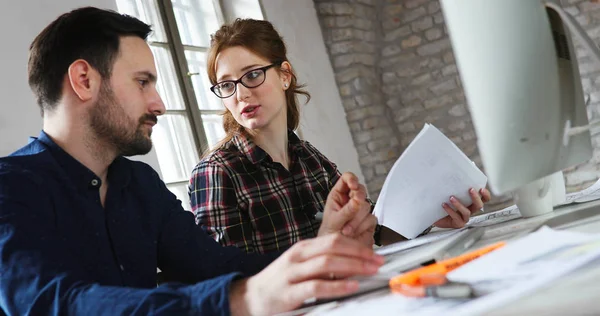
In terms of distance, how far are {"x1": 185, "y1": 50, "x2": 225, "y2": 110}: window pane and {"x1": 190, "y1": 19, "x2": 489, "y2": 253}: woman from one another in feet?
4.71

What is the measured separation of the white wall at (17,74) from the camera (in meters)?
2.45

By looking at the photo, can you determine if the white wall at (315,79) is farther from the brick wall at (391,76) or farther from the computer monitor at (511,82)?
the computer monitor at (511,82)

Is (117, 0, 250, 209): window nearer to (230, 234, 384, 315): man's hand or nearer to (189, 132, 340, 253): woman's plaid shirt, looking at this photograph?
(189, 132, 340, 253): woman's plaid shirt

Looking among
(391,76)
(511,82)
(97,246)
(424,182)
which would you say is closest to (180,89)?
(391,76)

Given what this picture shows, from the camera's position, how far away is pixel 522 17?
0.98 meters


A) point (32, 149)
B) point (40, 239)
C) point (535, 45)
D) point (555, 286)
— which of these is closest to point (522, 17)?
point (535, 45)

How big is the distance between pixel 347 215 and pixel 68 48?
65cm

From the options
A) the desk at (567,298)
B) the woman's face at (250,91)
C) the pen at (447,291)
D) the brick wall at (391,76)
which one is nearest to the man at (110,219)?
the pen at (447,291)

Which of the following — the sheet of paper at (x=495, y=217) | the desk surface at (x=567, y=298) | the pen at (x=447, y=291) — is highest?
the pen at (x=447, y=291)

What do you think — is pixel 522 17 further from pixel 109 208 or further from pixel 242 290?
pixel 109 208

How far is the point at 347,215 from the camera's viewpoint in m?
1.41

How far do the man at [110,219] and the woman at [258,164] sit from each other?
33cm

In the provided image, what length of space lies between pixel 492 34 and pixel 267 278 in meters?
0.45

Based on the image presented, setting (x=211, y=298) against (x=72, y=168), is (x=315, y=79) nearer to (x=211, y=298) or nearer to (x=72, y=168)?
(x=72, y=168)
